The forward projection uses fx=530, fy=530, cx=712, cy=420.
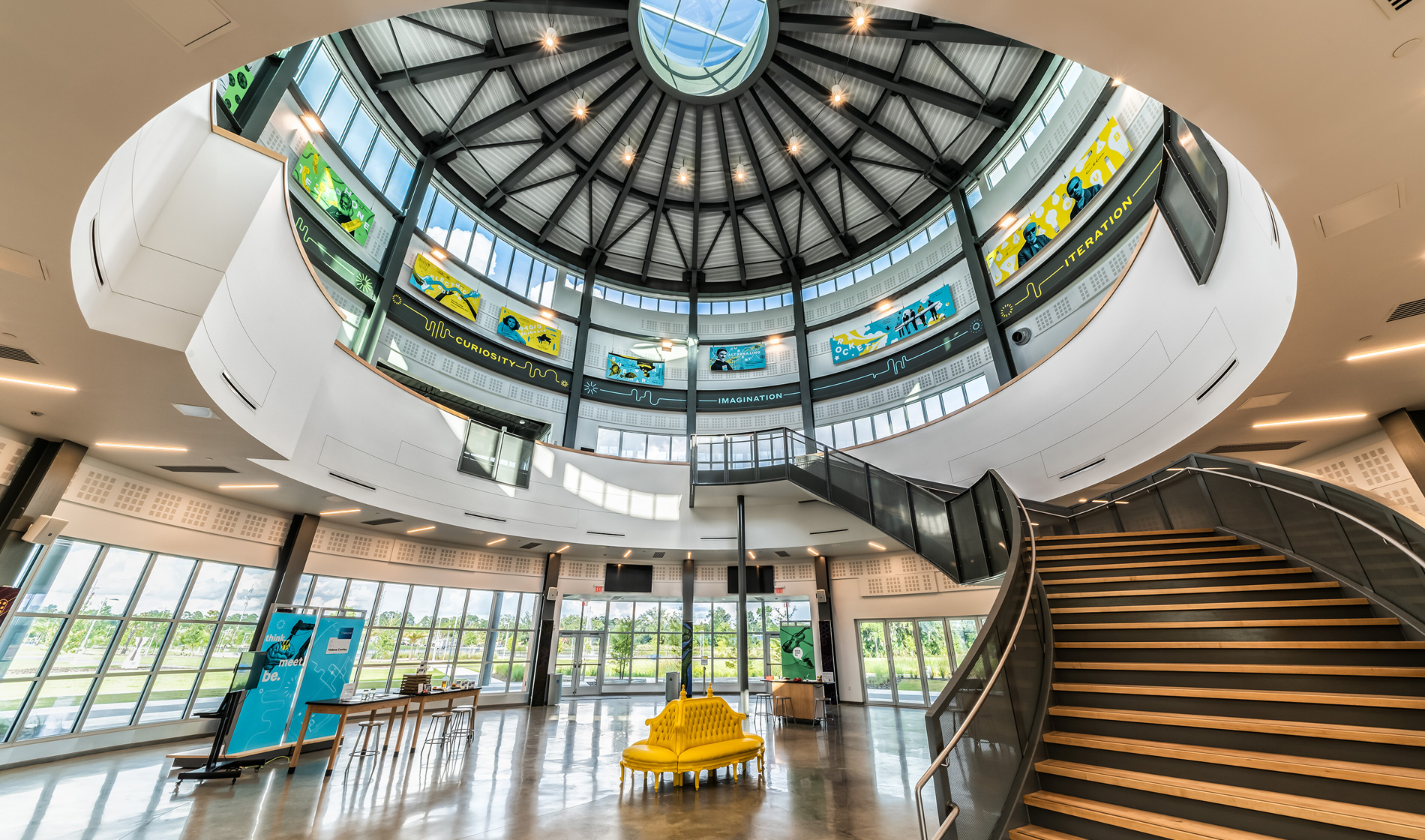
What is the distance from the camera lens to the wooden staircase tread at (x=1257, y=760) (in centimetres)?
316

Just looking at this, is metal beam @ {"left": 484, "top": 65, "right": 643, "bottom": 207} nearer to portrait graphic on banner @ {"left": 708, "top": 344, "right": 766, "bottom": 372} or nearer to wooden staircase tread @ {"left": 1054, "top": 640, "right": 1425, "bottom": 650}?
portrait graphic on banner @ {"left": 708, "top": 344, "right": 766, "bottom": 372}

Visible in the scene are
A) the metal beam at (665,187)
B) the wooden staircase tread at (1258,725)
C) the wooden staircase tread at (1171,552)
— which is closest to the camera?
the wooden staircase tread at (1258,725)

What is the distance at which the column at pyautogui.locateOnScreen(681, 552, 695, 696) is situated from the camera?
14922 mm

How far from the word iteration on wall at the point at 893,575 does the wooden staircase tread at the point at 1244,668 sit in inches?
388

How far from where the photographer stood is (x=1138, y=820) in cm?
342

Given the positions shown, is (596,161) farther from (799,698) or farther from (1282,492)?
(1282,492)

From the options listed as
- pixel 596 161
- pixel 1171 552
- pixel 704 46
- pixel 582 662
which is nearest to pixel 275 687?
pixel 582 662

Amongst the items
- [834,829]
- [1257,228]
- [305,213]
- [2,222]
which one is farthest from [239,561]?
[1257,228]

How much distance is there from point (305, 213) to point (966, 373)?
17.3 meters

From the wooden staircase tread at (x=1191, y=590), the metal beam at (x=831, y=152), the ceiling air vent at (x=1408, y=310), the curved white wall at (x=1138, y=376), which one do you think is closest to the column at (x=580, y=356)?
the metal beam at (x=831, y=152)

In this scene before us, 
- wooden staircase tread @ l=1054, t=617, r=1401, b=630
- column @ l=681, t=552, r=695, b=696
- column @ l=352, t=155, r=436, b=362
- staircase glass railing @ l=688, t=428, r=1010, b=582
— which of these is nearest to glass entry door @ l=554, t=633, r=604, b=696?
column @ l=681, t=552, r=695, b=696

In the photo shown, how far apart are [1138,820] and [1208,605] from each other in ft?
10.2

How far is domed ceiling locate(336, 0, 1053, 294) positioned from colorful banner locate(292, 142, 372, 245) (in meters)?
2.90

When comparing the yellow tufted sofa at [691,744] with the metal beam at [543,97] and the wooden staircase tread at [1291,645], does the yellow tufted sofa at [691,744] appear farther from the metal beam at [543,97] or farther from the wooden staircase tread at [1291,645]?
the metal beam at [543,97]
